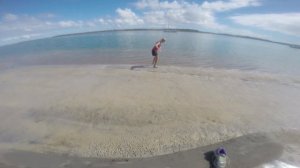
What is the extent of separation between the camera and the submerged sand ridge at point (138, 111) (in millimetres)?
7262

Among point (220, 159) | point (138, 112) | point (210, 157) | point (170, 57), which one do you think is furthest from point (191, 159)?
point (170, 57)

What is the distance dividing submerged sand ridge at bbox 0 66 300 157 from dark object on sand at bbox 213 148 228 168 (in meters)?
0.87

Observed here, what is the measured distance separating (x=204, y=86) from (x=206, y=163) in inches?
282

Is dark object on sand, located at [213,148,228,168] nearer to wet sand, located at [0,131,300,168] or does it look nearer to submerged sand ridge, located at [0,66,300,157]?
wet sand, located at [0,131,300,168]

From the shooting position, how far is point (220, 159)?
19.7ft

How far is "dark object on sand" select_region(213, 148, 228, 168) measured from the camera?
19.4ft

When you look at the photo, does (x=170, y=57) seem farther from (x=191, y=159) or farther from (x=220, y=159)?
(x=220, y=159)

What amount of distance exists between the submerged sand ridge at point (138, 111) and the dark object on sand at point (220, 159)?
34.4 inches

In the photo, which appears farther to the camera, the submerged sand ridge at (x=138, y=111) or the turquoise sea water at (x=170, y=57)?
the turquoise sea water at (x=170, y=57)

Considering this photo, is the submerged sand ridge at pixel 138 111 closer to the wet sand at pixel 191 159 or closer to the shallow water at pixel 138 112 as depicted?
the shallow water at pixel 138 112

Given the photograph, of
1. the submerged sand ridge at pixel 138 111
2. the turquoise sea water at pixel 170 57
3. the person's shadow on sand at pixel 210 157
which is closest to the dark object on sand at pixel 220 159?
the person's shadow on sand at pixel 210 157

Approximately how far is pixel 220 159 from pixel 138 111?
14.2 ft

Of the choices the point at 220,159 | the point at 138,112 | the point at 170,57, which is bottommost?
the point at 220,159

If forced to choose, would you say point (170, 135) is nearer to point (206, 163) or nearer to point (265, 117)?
point (206, 163)
